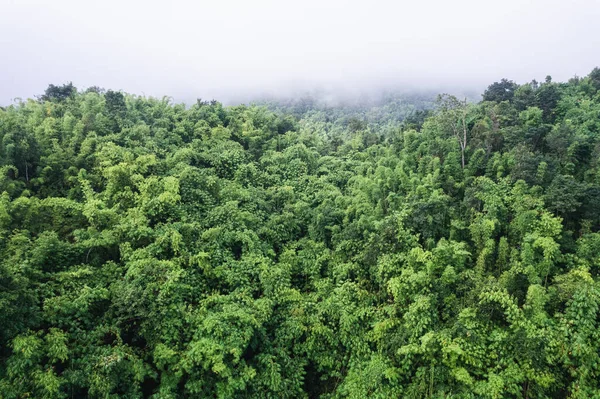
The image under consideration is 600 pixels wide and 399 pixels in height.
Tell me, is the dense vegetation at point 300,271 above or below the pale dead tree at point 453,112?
below

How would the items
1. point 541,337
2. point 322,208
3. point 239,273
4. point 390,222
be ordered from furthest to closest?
point 322,208, point 390,222, point 239,273, point 541,337

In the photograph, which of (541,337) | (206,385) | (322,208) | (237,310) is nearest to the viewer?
Answer: (541,337)

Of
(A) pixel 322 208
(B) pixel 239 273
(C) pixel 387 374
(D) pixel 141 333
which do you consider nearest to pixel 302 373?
(C) pixel 387 374

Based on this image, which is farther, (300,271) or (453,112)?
(453,112)

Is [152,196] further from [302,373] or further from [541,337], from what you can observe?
[541,337]

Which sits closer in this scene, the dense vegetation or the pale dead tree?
the dense vegetation

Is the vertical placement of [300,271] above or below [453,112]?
below

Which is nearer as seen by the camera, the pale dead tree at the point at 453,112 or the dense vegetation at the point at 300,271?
the dense vegetation at the point at 300,271

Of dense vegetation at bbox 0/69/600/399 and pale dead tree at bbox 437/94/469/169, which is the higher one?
pale dead tree at bbox 437/94/469/169
